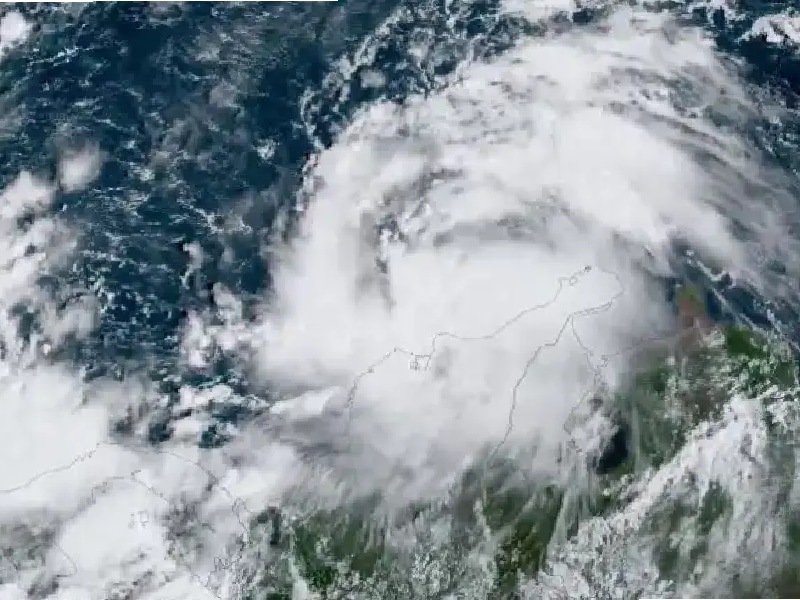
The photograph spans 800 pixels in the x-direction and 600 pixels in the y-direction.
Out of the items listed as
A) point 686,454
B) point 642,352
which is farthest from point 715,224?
point 686,454

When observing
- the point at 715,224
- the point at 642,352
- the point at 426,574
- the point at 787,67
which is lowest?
the point at 426,574

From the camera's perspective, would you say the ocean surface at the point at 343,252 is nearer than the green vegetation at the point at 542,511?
No

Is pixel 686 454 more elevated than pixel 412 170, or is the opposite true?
pixel 412 170

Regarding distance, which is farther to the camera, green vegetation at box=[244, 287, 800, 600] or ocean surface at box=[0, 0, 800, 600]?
ocean surface at box=[0, 0, 800, 600]

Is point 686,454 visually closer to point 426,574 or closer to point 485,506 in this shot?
point 485,506

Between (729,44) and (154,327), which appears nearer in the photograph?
(154,327)

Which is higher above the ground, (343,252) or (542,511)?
(343,252)

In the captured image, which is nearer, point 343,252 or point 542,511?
point 542,511

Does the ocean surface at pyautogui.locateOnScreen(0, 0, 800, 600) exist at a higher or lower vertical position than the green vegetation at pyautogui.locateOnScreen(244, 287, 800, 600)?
higher

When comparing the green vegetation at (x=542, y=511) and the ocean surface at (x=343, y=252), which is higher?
the ocean surface at (x=343, y=252)
